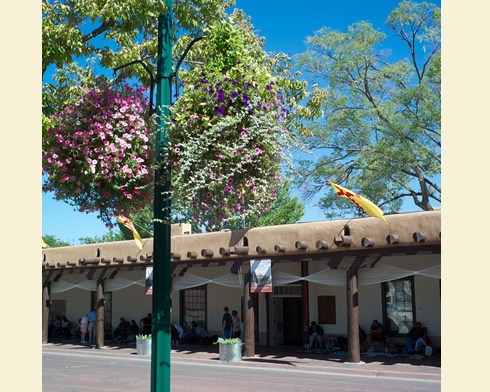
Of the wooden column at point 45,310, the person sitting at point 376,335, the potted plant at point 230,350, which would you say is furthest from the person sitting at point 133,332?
the person sitting at point 376,335

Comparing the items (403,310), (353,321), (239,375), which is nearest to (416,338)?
(403,310)

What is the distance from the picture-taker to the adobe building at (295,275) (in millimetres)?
18906

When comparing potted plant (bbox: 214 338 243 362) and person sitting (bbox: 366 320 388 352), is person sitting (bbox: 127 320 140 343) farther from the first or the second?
person sitting (bbox: 366 320 388 352)

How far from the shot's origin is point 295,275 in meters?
24.6

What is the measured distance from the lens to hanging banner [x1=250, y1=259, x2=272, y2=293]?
2127 cm

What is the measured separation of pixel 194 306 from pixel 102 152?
22.7 m

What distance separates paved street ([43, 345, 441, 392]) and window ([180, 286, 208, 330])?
16.6ft

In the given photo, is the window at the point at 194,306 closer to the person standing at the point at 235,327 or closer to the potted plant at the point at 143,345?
the person standing at the point at 235,327

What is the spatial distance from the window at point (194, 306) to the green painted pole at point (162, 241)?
890 inches

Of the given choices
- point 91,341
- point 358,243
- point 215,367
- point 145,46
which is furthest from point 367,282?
point 91,341

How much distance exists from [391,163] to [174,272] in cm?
1335

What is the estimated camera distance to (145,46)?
9.71 m

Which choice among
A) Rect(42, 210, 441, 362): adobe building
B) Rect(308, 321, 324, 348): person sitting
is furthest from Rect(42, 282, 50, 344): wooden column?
Rect(308, 321, 324, 348): person sitting

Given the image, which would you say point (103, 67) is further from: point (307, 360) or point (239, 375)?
point (307, 360)
